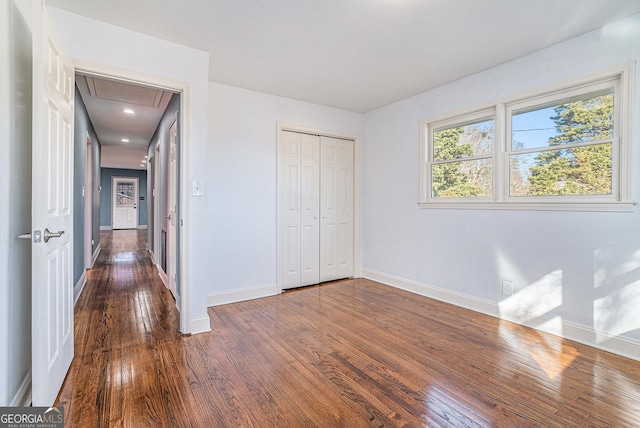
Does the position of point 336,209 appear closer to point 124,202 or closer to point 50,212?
point 50,212

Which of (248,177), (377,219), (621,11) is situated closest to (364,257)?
(377,219)

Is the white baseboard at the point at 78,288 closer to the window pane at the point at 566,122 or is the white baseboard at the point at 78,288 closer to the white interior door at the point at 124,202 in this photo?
the window pane at the point at 566,122

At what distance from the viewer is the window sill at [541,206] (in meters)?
2.30

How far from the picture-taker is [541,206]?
107 inches

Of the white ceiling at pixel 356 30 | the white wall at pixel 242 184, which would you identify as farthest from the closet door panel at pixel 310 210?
the white ceiling at pixel 356 30

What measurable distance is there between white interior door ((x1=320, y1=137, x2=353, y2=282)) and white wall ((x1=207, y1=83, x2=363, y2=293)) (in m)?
0.79

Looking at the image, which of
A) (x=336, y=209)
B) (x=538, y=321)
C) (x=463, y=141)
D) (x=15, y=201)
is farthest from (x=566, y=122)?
(x=15, y=201)

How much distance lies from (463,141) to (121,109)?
466 centimetres

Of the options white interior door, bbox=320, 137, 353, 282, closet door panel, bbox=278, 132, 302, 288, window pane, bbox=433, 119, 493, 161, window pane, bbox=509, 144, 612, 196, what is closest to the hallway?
closet door panel, bbox=278, 132, 302, 288

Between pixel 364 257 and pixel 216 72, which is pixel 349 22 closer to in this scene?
pixel 216 72

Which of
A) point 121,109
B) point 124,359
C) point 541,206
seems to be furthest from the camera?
point 121,109

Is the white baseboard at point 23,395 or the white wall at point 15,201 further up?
the white wall at point 15,201

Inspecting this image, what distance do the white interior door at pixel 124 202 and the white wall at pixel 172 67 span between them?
11395 mm

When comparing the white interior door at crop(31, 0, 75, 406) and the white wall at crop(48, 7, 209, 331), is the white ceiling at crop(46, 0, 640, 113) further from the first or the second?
the white interior door at crop(31, 0, 75, 406)
